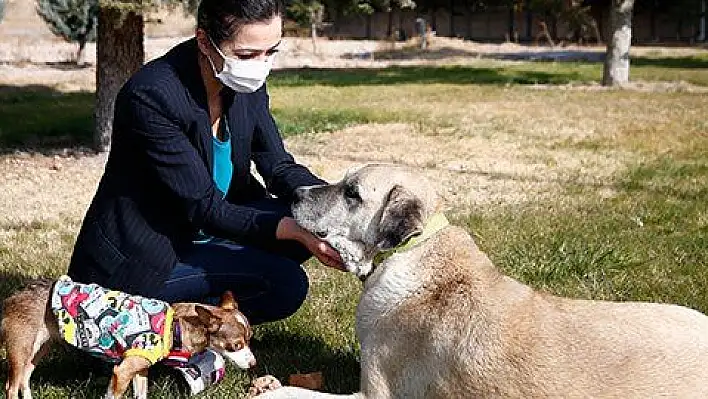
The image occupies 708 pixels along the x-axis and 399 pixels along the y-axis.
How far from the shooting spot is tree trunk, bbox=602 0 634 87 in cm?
1920

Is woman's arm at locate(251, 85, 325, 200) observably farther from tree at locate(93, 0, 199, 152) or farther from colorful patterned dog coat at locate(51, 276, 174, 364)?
tree at locate(93, 0, 199, 152)

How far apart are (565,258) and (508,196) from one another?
2576mm

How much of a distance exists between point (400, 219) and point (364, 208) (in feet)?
0.85

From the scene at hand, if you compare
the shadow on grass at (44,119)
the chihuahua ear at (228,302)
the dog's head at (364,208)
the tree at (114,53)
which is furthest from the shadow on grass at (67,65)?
the dog's head at (364,208)

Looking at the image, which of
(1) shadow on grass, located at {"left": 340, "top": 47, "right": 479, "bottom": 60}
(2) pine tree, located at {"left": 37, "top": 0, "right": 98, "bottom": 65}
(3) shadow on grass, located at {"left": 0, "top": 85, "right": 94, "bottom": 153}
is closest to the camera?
(3) shadow on grass, located at {"left": 0, "top": 85, "right": 94, "bottom": 153}

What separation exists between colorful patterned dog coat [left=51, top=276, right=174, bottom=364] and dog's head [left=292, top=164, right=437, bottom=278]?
0.74 meters

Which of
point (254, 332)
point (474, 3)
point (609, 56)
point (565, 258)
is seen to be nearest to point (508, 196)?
point (565, 258)

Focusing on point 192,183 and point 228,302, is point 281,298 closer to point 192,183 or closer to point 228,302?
point 228,302

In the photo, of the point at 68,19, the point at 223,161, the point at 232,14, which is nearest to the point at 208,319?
the point at 223,161

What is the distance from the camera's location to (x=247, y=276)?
4.78m

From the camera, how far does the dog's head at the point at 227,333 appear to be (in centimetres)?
433

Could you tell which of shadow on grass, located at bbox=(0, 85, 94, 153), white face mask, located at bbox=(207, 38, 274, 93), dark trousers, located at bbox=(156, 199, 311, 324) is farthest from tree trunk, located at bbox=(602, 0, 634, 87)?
white face mask, located at bbox=(207, 38, 274, 93)

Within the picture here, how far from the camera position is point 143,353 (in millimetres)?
4055

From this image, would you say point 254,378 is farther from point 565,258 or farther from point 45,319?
point 565,258
